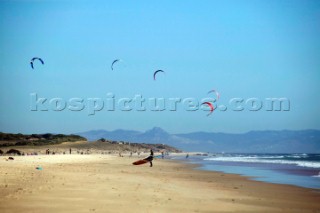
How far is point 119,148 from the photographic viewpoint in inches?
4210

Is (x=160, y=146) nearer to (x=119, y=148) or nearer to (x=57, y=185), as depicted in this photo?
(x=119, y=148)

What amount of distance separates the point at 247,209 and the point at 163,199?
2.77m

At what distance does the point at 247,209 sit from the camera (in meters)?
11.8

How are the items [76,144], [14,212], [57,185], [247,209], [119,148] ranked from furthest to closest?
[119,148] → [76,144] → [57,185] → [247,209] → [14,212]

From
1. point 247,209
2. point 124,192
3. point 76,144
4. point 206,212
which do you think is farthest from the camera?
point 76,144

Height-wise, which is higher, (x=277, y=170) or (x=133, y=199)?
(x=133, y=199)

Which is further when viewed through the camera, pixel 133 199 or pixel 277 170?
pixel 277 170

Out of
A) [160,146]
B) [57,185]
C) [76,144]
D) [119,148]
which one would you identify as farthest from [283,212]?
[160,146]

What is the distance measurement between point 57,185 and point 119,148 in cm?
9211

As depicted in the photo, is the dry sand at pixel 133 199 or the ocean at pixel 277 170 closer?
the dry sand at pixel 133 199

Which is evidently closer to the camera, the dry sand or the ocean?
the dry sand

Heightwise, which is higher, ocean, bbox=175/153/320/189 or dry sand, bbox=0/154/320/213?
dry sand, bbox=0/154/320/213

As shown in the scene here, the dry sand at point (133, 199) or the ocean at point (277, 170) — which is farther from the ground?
the dry sand at point (133, 199)

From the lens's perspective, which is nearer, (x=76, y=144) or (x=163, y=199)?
(x=163, y=199)
